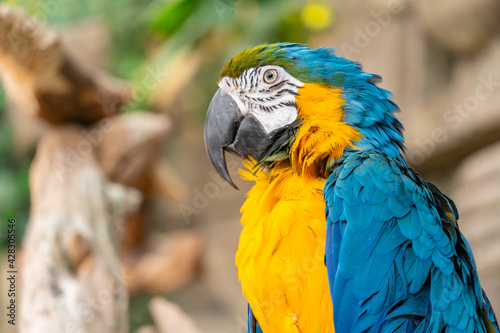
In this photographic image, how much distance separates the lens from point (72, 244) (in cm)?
233

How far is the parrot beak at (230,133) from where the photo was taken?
146 centimetres

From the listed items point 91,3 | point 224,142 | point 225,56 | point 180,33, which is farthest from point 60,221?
point 91,3

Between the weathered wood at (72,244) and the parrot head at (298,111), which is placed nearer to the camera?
the parrot head at (298,111)

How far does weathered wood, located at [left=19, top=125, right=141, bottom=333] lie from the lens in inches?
84.4

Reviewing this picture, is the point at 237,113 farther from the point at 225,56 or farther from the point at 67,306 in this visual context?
the point at 225,56

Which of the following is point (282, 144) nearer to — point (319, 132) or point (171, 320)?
point (319, 132)

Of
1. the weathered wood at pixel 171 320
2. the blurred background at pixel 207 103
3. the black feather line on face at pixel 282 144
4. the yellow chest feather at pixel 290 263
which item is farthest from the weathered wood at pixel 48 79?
the yellow chest feather at pixel 290 263

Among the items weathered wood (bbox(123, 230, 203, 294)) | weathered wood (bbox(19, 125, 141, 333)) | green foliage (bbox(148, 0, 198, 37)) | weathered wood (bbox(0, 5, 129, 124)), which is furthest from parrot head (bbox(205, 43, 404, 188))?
weathered wood (bbox(123, 230, 203, 294))

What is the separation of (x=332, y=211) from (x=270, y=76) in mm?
438

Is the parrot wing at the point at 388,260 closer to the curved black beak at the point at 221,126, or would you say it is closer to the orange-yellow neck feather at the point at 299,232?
the orange-yellow neck feather at the point at 299,232

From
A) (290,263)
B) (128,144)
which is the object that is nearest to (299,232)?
(290,263)

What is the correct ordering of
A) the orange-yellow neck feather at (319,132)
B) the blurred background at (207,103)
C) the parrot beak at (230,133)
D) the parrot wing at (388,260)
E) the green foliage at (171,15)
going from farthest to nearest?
the green foliage at (171,15) → the blurred background at (207,103) → the parrot beak at (230,133) → the orange-yellow neck feather at (319,132) → the parrot wing at (388,260)

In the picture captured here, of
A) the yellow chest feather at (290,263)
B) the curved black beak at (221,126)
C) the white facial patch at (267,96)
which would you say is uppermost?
the white facial patch at (267,96)

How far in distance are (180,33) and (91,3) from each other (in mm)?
1442
